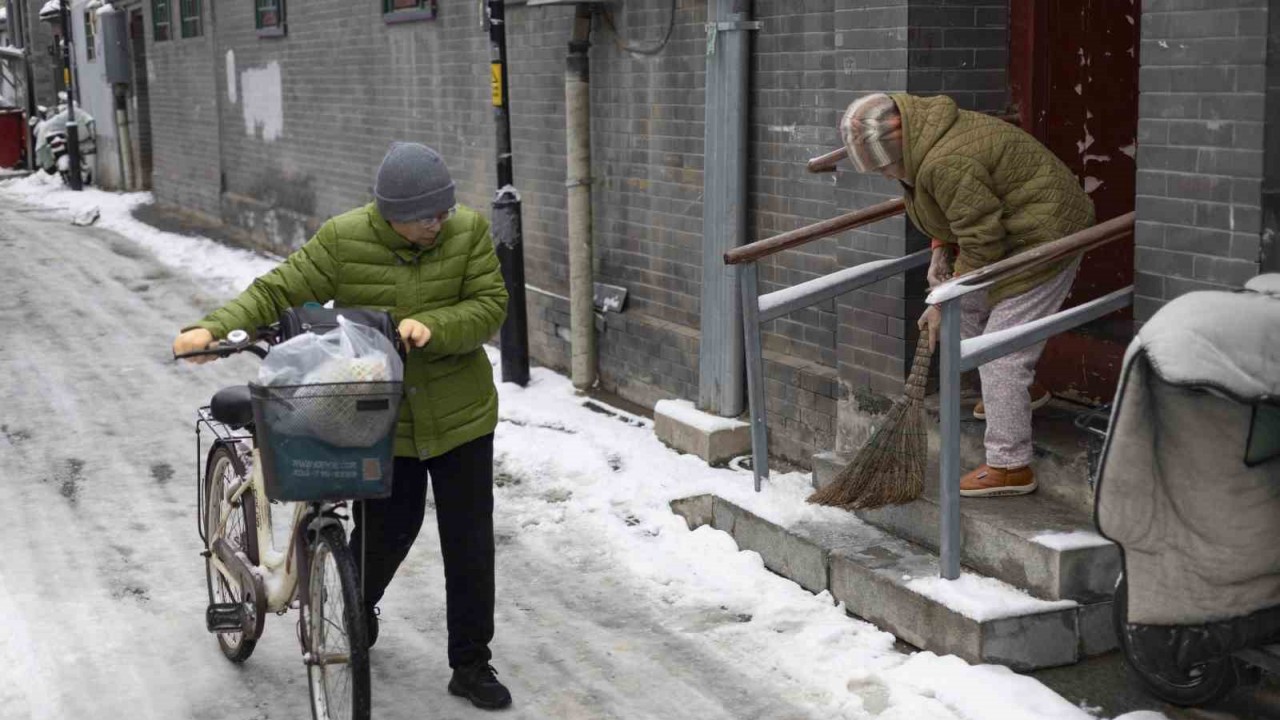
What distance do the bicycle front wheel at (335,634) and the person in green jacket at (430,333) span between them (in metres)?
0.13

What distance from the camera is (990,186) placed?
5691 millimetres

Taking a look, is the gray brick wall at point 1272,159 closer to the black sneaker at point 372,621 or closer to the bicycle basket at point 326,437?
the bicycle basket at point 326,437

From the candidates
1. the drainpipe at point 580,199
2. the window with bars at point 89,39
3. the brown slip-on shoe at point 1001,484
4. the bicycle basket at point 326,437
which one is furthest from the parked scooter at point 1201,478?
the window with bars at point 89,39

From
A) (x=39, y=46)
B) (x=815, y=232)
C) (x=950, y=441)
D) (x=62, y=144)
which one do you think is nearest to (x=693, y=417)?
(x=815, y=232)

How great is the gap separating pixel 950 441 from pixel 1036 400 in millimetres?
1241

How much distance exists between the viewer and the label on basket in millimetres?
4336

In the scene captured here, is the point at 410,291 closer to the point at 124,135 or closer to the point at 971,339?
the point at 971,339

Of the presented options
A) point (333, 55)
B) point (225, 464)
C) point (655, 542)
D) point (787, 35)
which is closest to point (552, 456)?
point (655, 542)

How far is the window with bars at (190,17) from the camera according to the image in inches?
805

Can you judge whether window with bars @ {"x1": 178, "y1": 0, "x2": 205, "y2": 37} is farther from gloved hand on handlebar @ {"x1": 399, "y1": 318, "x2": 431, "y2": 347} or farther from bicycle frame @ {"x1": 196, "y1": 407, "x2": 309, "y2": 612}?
gloved hand on handlebar @ {"x1": 399, "y1": 318, "x2": 431, "y2": 347}

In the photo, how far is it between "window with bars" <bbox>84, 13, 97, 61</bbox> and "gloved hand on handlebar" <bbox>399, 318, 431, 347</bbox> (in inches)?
987

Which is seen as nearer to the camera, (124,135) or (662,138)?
(662,138)

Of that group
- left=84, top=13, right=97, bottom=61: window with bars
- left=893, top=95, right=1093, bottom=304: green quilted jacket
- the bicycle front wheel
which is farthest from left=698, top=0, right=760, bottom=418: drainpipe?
left=84, top=13, right=97, bottom=61: window with bars

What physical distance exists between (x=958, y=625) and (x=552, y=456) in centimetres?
336
